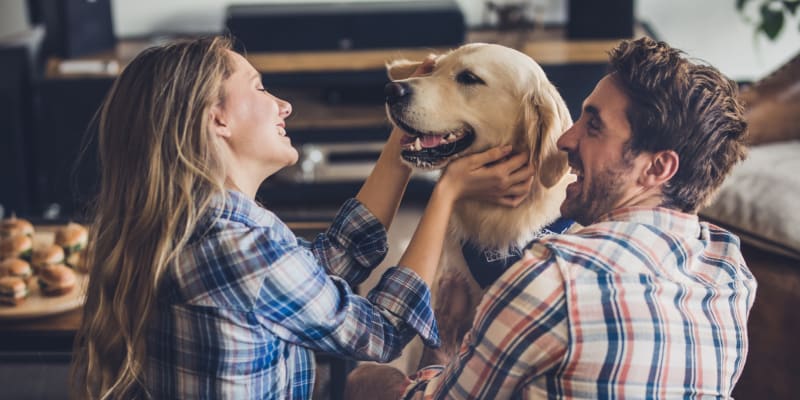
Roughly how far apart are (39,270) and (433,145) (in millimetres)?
935

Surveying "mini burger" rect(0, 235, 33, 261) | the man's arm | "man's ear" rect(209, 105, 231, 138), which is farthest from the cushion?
"mini burger" rect(0, 235, 33, 261)

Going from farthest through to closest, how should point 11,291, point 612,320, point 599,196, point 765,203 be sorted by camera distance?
point 765,203 → point 11,291 → point 599,196 → point 612,320

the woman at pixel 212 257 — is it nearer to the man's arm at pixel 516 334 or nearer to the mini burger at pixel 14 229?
the man's arm at pixel 516 334

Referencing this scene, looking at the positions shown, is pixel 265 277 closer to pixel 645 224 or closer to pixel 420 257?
pixel 420 257

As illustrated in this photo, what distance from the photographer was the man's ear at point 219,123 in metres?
1.08

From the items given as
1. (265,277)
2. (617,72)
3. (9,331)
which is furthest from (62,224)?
(617,72)

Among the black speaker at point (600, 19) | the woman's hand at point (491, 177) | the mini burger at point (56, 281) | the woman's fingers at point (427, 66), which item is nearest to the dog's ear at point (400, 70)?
the woman's fingers at point (427, 66)

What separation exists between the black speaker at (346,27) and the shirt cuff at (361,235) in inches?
85.2

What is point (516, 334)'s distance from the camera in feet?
2.99

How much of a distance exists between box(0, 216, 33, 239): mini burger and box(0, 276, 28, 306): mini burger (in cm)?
24

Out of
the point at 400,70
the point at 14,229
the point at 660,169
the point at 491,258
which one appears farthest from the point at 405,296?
the point at 14,229

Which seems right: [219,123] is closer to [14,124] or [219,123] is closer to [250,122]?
[250,122]

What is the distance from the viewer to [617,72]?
3.16 feet

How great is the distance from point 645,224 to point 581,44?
2480mm
